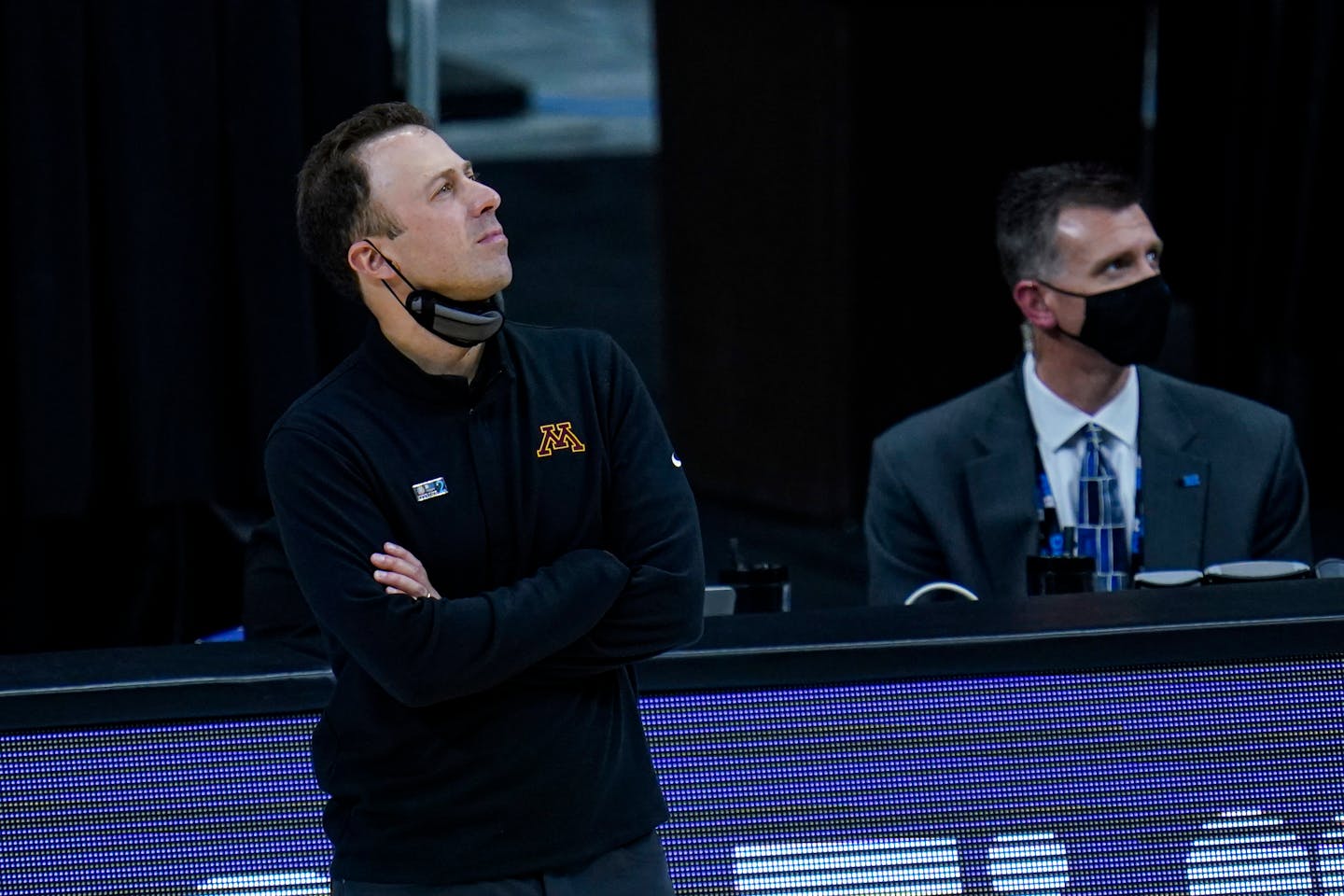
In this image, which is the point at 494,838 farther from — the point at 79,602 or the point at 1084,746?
the point at 79,602

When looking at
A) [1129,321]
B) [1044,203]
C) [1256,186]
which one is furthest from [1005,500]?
[1256,186]

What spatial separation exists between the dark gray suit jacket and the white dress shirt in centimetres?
2

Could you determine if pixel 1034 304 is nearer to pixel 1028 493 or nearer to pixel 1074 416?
pixel 1074 416

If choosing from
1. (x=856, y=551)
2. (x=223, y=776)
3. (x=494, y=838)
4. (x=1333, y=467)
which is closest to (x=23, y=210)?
(x=223, y=776)

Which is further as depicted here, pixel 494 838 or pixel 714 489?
pixel 714 489

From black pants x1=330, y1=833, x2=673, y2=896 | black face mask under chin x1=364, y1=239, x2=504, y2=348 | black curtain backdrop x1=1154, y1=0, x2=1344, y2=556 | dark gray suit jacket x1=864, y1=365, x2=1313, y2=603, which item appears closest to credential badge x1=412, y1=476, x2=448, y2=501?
black face mask under chin x1=364, y1=239, x2=504, y2=348

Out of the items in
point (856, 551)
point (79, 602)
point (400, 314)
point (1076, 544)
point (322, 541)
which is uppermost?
point (400, 314)

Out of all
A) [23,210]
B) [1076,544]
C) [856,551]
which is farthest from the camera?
[856,551]

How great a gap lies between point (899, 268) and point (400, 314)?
6165 millimetres

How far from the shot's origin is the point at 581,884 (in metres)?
2.04

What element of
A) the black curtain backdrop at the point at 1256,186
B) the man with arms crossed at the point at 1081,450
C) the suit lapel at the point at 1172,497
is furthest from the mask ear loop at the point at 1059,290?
the black curtain backdrop at the point at 1256,186

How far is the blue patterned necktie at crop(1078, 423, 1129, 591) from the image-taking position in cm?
341

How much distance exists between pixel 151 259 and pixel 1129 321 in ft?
6.86

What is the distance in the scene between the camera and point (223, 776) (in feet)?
8.04
